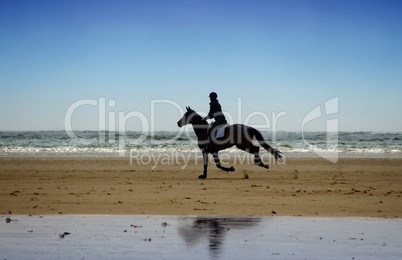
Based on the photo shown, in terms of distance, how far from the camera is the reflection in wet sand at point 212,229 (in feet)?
25.2

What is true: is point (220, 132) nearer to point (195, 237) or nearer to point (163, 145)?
point (195, 237)

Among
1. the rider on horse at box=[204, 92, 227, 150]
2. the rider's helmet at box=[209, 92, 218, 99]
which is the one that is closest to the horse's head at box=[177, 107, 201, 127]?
the rider on horse at box=[204, 92, 227, 150]

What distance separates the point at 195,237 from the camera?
8.12 metres

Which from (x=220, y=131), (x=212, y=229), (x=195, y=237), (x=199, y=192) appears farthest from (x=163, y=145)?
(x=195, y=237)

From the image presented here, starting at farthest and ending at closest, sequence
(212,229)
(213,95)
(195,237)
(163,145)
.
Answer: (163,145), (213,95), (212,229), (195,237)

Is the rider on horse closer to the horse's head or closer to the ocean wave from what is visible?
the horse's head

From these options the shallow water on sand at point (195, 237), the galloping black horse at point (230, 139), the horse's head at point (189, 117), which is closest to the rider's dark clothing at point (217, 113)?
the galloping black horse at point (230, 139)

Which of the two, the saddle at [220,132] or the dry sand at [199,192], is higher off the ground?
the saddle at [220,132]

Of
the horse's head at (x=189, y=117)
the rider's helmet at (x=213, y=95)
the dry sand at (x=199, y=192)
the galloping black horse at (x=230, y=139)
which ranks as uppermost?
the rider's helmet at (x=213, y=95)

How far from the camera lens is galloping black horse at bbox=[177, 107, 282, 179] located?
63.4ft

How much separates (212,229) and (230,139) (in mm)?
10697

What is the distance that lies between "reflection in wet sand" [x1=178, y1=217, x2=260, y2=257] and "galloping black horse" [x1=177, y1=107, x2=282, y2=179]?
9.29m

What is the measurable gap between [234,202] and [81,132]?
56.5 metres

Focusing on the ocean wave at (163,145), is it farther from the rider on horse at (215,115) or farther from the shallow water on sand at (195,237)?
the shallow water on sand at (195,237)
